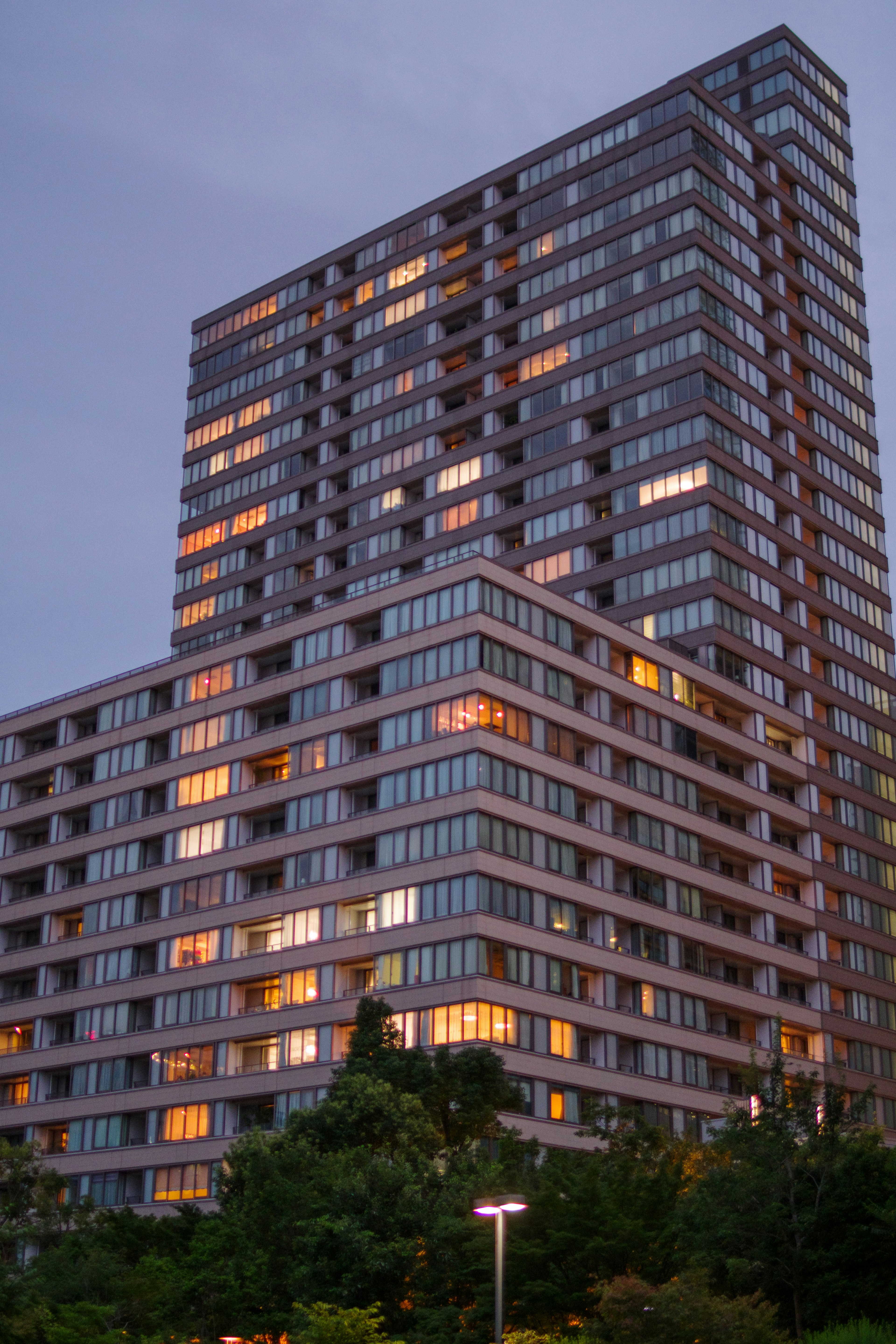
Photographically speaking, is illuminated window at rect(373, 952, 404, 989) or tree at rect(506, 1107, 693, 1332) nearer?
tree at rect(506, 1107, 693, 1332)

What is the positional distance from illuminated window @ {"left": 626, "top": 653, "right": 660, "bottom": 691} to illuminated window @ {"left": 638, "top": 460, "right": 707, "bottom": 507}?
16.6m

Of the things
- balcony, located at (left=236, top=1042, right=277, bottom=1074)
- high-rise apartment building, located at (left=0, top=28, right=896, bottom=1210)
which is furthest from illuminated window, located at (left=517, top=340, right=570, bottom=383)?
balcony, located at (left=236, top=1042, right=277, bottom=1074)

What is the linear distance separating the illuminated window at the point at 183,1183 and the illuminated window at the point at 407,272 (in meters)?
80.2

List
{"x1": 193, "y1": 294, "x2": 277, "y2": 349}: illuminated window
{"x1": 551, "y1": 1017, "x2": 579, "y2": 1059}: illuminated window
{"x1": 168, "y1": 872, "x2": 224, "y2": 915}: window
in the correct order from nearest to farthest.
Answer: {"x1": 551, "y1": 1017, "x2": 579, "y2": 1059}: illuminated window
{"x1": 168, "y1": 872, "x2": 224, "y2": 915}: window
{"x1": 193, "y1": 294, "x2": 277, "y2": 349}: illuminated window

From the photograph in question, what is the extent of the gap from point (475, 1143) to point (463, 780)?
21.3 m

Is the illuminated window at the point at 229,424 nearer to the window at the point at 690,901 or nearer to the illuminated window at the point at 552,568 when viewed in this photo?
the illuminated window at the point at 552,568

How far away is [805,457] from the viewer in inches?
5236

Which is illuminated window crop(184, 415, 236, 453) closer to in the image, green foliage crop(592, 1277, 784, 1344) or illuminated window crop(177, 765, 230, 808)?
illuminated window crop(177, 765, 230, 808)

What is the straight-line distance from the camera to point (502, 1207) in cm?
4031

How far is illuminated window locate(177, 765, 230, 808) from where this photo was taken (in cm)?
10712

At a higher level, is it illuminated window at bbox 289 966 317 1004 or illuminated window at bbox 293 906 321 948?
illuminated window at bbox 293 906 321 948

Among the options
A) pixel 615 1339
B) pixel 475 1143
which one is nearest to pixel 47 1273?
pixel 475 1143

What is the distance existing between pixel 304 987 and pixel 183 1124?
1306cm

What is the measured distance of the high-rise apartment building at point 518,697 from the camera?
93500 millimetres
